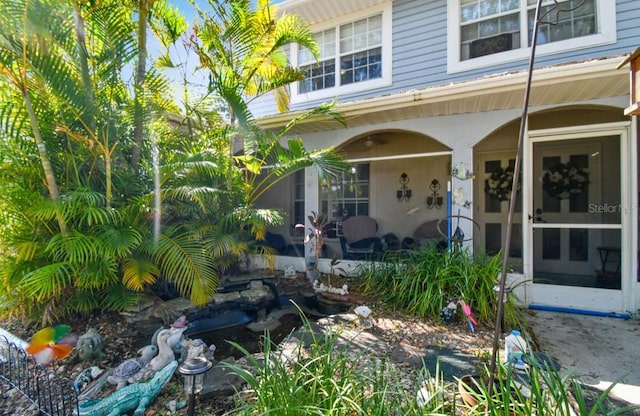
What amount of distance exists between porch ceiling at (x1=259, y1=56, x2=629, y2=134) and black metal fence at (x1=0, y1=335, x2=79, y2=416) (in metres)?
4.13

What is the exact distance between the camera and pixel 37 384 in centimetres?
207

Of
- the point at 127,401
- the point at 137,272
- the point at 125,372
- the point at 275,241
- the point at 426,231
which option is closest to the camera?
the point at 127,401

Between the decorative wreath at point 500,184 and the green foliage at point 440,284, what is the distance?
2.33 m

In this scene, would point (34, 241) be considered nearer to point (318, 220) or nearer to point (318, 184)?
point (318, 220)

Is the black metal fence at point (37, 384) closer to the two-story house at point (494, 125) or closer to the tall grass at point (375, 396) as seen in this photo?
the tall grass at point (375, 396)

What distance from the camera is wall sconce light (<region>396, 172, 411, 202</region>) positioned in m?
6.97

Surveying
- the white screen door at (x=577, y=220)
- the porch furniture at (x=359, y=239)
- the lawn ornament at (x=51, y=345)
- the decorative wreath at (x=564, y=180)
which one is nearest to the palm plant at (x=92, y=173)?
the lawn ornament at (x=51, y=345)

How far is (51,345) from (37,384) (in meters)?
0.83

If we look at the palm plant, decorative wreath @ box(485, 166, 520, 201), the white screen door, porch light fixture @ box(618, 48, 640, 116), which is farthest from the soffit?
porch light fixture @ box(618, 48, 640, 116)

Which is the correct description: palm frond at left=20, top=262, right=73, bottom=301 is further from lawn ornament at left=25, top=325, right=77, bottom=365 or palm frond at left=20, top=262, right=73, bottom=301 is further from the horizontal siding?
the horizontal siding

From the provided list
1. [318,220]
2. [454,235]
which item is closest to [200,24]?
[318,220]

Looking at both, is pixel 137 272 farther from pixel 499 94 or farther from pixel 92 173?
pixel 499 94

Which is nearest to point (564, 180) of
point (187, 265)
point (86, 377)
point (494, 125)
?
point (494, 125)

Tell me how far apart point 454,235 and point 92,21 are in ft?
17.0
